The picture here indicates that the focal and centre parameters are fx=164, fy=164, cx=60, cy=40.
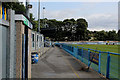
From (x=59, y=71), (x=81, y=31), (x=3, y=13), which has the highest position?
(x=81, y=31)

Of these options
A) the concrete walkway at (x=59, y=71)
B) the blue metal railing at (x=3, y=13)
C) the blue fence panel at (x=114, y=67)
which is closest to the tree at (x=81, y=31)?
the concrete walkway at (x=59, y=71)

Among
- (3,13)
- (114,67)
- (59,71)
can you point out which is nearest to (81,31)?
(59,71)

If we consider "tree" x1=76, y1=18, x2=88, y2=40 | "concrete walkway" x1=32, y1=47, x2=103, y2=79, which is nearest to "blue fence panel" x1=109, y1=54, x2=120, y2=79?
"concrete walkway" x1=32, y1=47, x2=103, y2=79

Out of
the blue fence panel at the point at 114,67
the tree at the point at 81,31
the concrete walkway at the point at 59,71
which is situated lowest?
the concrete walkway at the point at 59,71

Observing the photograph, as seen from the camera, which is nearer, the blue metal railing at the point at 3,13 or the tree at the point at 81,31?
the blue metal railing at the point at 3,13

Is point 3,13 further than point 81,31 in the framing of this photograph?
No

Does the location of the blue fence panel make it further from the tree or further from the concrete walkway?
the tree

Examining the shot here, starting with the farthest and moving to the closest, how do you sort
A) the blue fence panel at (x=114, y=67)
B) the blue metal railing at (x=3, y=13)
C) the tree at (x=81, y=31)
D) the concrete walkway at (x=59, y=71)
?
the tree at (x=81, y=31) < the concrete walkway at (x=59, y=71) < the blue fence panel at (x=114, y=67) < the blue metal railing at (x=3, y=13)

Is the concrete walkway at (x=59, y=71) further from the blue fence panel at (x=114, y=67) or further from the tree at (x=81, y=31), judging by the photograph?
the tree at (x=81, y=31)

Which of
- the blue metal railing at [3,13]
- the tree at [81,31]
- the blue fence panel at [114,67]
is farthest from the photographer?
the tree at [81,31]

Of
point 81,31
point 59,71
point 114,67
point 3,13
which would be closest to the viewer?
point 3,13

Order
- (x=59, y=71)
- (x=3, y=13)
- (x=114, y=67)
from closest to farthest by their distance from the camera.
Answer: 1. (x=3, y=13)
2. (x=114, y=67)
3. (x=59, y=71)

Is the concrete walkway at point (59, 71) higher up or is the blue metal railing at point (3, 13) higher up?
the blue metal railing at point (3, 13)

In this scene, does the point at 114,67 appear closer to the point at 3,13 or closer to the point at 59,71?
the point at 59,71
